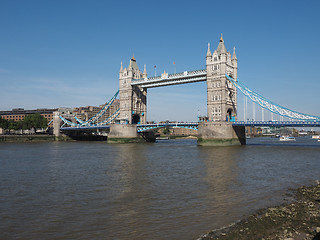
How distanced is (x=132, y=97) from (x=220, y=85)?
27772 millimetres

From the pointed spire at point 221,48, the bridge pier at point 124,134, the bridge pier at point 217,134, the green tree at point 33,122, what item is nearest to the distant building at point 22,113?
the green tree at point 33,122

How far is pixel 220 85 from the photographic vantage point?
60688mm

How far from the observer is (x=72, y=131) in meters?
98.2

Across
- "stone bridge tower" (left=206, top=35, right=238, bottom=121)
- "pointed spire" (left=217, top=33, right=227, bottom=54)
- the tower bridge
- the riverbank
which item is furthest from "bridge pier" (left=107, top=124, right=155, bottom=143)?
the riverbank

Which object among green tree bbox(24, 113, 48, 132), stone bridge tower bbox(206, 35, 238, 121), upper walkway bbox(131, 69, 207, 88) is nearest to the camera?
stone bridge tower bbox(206, 35, 238, 121)

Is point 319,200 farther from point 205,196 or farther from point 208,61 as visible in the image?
point 208,61

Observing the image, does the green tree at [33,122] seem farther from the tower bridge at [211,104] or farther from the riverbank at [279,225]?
the riverbank at [279,225]

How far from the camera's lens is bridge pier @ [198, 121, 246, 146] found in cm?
5503

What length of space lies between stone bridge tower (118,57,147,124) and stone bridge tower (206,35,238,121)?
2480 cm

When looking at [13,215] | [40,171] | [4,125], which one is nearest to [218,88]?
[40,171]

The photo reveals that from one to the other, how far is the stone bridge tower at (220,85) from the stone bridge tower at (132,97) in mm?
24795

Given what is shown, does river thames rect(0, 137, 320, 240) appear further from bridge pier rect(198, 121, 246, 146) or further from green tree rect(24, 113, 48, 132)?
green tree rect(24, 113, 48, 132)

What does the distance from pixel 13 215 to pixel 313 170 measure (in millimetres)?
22035

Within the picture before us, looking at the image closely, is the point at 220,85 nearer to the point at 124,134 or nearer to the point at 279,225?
the point at 124,134
